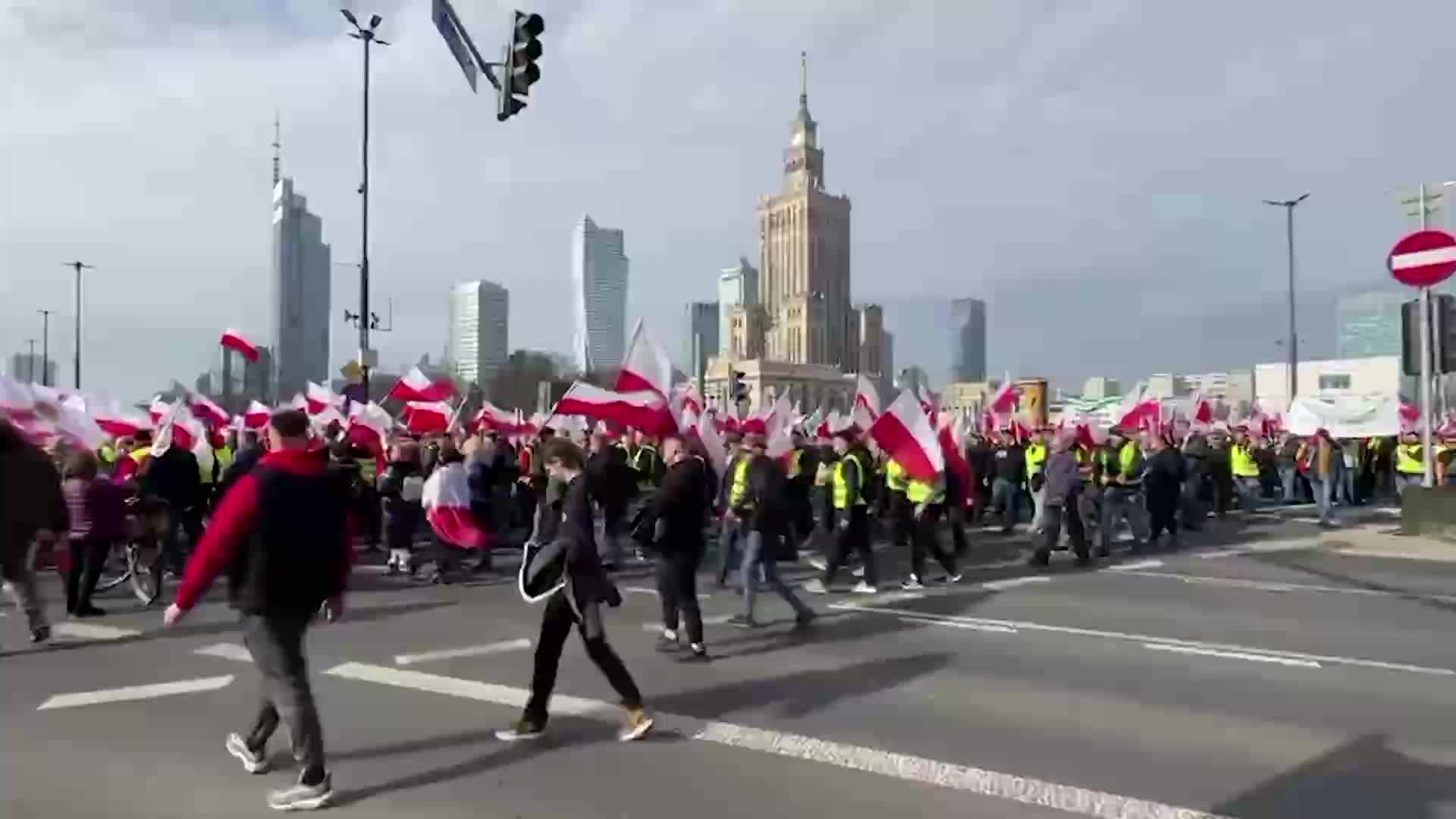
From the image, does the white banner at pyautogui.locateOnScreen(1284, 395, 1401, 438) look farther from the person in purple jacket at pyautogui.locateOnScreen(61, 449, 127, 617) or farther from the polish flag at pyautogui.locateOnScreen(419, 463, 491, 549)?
the person in purple jacket at pyautogui.locateOnScreen(61, 449, 127, 617)

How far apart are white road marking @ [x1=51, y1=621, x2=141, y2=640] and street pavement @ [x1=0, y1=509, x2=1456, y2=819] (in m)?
0.06

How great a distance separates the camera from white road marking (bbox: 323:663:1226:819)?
5.32 meters

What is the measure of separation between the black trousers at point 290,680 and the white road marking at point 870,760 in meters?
→ 1.85

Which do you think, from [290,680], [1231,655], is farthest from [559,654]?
[1231,655]

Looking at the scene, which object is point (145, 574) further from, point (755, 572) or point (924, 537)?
point (924, 537)

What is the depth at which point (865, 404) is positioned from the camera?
15.4 metres

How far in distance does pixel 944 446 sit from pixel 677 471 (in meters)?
5.97

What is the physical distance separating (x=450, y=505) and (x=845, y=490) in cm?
421

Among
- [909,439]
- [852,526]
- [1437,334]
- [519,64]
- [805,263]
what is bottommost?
[852,526]

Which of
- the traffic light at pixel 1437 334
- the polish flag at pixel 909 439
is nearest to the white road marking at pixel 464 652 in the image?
the polish flag at pixel 909 439

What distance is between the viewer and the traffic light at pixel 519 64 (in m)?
12.0

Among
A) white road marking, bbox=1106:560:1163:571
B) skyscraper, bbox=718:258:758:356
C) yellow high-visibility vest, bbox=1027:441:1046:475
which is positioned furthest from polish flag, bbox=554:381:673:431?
skyscraper, bbox=718:258:758:356

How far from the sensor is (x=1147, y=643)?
9.28 meters

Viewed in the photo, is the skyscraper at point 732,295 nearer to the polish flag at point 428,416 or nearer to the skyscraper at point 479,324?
the skyscraper at point 479,324
